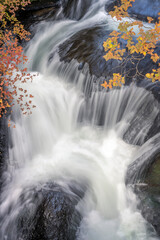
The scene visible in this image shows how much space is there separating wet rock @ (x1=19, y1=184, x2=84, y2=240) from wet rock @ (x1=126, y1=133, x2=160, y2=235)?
140 cm

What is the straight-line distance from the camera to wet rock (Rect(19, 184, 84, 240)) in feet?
12.8

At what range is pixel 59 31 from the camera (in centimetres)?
988

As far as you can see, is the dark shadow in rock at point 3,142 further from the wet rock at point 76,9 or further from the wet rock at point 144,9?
the wet rock at point 144,9

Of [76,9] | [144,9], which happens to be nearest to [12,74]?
[76,9]

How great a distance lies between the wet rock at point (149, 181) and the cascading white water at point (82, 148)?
0.84 ft

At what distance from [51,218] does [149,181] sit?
2105 millimetres

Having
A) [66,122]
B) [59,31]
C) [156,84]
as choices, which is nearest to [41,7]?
[59,31]

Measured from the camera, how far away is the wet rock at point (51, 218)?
390 centimetres

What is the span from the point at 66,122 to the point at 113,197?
9.95ft

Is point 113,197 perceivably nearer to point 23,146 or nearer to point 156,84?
point 23,146

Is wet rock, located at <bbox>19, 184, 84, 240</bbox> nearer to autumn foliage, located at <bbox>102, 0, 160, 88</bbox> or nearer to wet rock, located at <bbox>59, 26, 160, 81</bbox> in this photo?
autumn foliage, located at <bbox>102, 0, 160, 88</bbox>

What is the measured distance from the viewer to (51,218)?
3977mm

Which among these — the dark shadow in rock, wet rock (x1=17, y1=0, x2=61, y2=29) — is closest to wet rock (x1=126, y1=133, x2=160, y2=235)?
the dark shadow in rock

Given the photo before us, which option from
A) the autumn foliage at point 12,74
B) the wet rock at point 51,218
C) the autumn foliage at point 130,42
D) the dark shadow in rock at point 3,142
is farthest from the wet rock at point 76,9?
the wet rock at point 51,218
